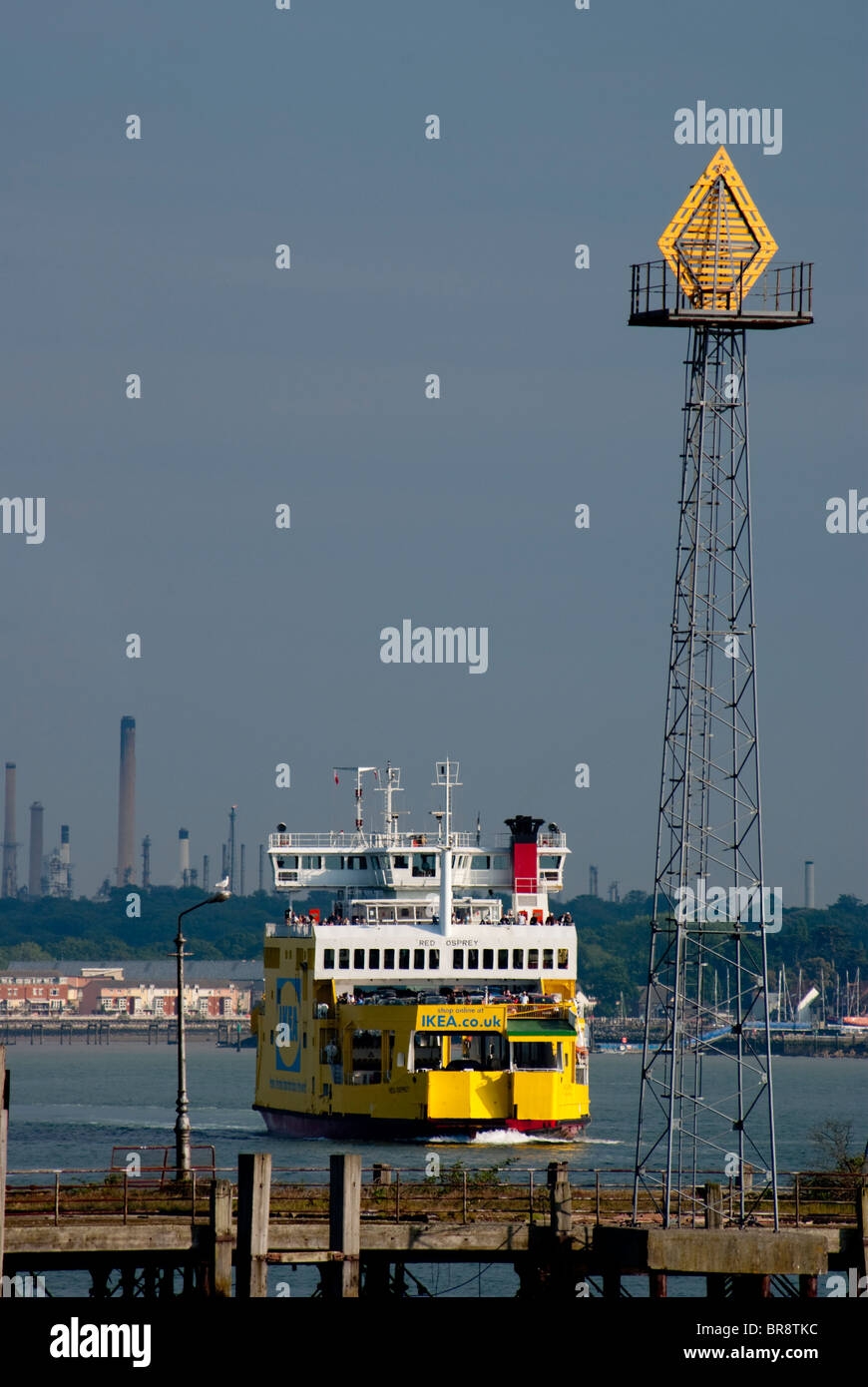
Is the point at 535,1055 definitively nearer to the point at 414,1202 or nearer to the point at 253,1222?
the point at 414,1202

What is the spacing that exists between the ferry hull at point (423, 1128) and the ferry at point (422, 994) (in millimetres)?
65

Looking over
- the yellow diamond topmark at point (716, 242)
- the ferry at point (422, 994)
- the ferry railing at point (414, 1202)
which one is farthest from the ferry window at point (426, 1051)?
the yellow diamond topmark at point (716, 242)

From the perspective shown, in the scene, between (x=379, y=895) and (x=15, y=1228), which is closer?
(x=15, y=1228)

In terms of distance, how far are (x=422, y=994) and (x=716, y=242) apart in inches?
1692

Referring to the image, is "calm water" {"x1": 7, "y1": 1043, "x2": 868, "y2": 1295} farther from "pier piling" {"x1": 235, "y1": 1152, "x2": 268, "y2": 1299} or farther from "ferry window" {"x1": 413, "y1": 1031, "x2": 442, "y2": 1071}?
"pier piling" {"x1": 235, "y1": 1152, "x2": 268, "y2": 1299}

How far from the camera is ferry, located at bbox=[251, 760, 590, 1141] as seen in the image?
72.7m

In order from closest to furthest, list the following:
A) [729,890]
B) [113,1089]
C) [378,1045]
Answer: [729,890] < [378,1045] < [113,1089]

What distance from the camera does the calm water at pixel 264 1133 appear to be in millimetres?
61238

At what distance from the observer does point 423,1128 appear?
72.1 meters

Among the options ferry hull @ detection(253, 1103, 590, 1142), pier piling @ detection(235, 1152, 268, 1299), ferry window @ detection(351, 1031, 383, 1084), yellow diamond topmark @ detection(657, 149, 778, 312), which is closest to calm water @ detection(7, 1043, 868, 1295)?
ferry hull @ detection(253, 1103, 590, 1142)
